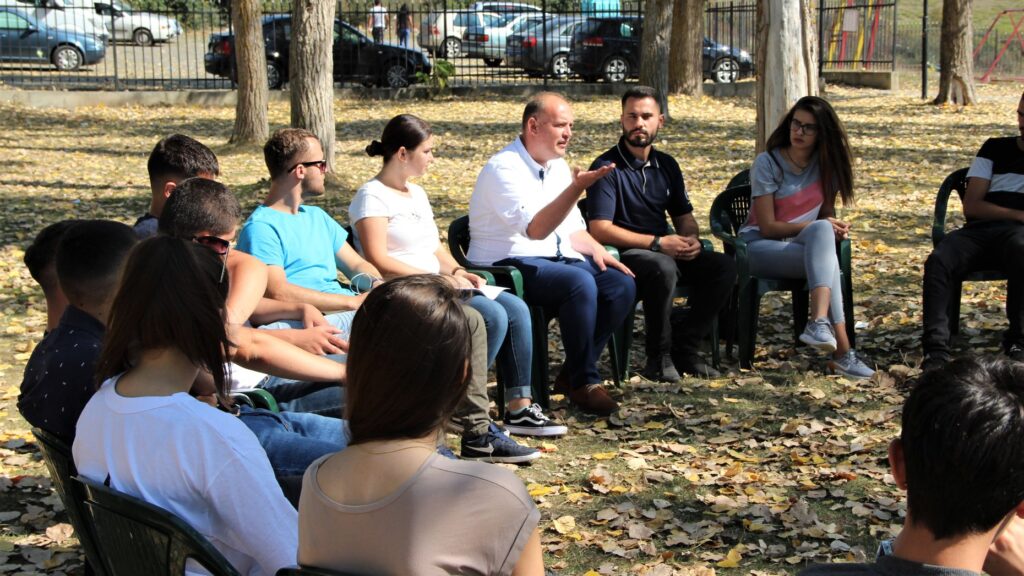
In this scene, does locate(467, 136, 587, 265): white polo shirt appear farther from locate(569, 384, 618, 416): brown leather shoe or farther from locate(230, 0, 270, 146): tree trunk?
locate(230, 0, 270, 146): tree trunk

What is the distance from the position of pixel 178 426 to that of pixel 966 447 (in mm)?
1628

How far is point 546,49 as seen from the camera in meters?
24.5

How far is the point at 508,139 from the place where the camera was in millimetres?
16484

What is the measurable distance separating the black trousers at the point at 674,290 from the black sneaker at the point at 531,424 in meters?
1.03

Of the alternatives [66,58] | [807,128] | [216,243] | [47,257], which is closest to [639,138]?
[807,128]

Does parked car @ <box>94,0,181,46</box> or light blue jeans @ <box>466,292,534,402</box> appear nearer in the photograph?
light blue jeans @ <box>466,292,534,402</box>

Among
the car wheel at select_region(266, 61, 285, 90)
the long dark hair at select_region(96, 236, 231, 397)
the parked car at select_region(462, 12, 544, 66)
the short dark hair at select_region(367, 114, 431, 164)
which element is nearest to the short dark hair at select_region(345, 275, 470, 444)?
the long dark hair at select_region(96, 236, 231, 397)

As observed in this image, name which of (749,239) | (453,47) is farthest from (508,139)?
(453,47)

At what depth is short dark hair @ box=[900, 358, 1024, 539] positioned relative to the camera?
71.9 inches

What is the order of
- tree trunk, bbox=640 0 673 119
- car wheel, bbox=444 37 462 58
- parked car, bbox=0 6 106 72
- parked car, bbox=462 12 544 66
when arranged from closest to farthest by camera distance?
tree trunk, bbox=640 0 673 119, parked car, bbox=0 6 106 72, parked car, bbox=462 12 544 66, car wheel, bbox=444 37 462 58

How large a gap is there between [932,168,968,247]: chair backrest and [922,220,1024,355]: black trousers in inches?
8.4

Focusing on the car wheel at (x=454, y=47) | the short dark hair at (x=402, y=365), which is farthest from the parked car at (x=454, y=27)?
the short dark hair at (x=402, y=365)

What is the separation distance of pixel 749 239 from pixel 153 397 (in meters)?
4.42

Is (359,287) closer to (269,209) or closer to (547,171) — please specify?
(269,209)
